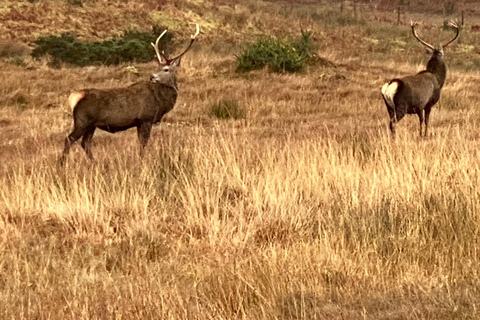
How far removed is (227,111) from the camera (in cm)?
1359

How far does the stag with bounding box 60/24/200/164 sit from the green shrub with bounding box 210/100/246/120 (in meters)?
3.49

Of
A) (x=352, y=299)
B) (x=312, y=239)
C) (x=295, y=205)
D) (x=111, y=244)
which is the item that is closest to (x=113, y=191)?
(x=111, y=244)

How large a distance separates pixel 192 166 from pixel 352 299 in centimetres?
365

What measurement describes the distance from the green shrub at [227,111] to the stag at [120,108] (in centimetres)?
349

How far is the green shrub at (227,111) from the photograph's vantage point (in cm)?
1355

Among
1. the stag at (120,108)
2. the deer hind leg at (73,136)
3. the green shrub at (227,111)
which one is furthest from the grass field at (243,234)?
the green shrub at (227,111)

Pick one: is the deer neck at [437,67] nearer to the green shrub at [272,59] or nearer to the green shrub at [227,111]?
the green shrub at [227,111]

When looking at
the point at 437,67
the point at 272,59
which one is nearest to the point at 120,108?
the point at 437,67

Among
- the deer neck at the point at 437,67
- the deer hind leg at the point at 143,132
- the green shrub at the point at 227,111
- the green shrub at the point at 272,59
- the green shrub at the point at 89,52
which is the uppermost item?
the deer neck at the point at 437,67

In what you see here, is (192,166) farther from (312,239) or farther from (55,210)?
(312,239)

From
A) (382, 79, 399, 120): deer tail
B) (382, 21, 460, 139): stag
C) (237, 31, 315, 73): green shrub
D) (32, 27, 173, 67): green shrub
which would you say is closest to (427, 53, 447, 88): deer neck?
(382, 21, 460, 139): stag

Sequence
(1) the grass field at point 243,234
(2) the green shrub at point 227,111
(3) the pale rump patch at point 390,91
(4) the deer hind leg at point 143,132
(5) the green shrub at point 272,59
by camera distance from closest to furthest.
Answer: (1) the grass field at point 243,234 → (4) the deer hind leg at point 143,132 → (3) the pale rump patch at point 390,91 → (2) the green shrub at point 227,111 → (5) the green shrub at point 272,59

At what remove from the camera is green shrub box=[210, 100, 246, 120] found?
13547mm

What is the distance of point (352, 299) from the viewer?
11.3 ft
